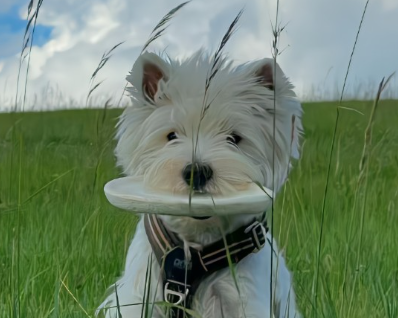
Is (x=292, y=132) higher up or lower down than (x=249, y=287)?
higher up

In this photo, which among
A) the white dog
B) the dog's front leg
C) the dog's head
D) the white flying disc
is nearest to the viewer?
the white flying disc

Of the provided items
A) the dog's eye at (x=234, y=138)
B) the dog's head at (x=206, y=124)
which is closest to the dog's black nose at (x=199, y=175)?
the dog's head at (x=206, y=124)

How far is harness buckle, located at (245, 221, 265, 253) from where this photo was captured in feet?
9.23

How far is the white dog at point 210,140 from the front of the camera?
110 inches

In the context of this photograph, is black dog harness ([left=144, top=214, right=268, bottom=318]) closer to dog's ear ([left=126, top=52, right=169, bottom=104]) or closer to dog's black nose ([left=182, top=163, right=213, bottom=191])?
dog's black nose ([left=182, top=163, right=213, bottom=191])

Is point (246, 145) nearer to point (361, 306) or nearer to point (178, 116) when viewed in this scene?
point (178, 116)

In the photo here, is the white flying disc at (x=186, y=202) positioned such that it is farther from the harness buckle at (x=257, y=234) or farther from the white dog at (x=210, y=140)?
the harness buckle at (x=257, y=234)

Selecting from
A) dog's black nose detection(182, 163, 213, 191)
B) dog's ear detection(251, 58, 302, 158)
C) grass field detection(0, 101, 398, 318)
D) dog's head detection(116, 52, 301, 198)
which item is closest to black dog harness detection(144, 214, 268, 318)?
grass field detection(0, 101, 398, 318)

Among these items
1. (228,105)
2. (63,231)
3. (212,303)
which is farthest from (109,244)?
(228,105)

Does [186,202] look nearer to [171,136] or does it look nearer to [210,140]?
[210,140]

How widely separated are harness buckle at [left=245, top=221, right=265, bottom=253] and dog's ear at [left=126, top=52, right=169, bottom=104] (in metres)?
0.71

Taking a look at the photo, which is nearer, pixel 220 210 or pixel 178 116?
pixel 220 210

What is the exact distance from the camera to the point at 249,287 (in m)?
2.88

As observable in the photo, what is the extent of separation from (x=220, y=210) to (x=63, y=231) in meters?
2.14
